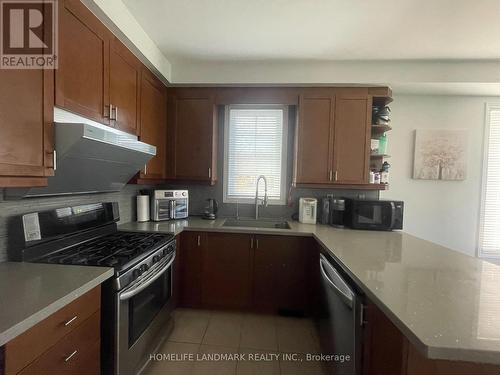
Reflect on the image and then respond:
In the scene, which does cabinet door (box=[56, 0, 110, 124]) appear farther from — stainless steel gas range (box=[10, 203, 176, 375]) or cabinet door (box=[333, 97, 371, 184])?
cabinet door (box=[333, 97, 371, 184])

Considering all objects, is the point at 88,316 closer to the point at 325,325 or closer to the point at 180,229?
the point at 180,229

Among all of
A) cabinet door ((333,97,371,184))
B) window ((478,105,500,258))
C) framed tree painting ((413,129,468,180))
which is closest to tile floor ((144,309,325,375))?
cabinet door ((333,97,371,184))

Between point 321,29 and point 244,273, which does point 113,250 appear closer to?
point 244,273

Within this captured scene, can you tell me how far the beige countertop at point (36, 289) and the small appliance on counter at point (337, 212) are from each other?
78.1 inches

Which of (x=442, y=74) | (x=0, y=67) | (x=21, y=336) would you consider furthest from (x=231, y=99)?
(x=21, y=336)

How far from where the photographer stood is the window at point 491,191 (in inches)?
105

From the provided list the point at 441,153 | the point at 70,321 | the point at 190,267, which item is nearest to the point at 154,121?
the point at 190,267

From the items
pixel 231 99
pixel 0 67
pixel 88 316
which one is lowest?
pixel 88 316

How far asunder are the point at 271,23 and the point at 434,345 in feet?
6.73

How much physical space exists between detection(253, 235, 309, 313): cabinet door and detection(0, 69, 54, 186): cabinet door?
1.67m

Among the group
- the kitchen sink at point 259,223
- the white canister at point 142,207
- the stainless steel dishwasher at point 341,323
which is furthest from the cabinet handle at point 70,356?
the kitchen sink at point 259,223

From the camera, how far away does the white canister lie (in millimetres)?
2431

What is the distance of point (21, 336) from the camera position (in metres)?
0.79

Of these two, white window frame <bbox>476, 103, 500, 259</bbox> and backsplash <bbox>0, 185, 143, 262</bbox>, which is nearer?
backsplash <bbox>0, 185, 143, 262</bbox>
